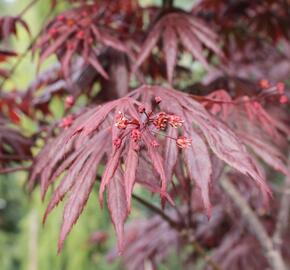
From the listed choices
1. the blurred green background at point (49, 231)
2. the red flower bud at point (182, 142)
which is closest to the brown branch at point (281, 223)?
the red flower bud at point (182, 142)

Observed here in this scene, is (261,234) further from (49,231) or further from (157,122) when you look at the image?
(49,231)

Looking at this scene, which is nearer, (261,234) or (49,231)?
(261,234)

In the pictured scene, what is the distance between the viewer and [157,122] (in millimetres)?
600

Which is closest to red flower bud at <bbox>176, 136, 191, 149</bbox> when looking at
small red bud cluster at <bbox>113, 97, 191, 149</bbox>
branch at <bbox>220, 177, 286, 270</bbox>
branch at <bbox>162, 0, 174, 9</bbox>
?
small red bud cluster at <bbox>113, 97, 191, 149</bbox>

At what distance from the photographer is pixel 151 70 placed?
3.89 ft

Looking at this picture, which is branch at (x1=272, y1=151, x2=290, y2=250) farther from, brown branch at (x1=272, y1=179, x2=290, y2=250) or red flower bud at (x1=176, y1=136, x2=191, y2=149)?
red flower bud at (x1=176, y1=136, x2=191, y2=149)

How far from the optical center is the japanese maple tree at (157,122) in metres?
0.64

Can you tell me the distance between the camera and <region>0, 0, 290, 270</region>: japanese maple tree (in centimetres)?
64

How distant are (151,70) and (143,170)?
21.2 inches

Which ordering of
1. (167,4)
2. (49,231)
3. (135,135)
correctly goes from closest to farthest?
1. (135,135)
2. (167,4)
3. (49,231)

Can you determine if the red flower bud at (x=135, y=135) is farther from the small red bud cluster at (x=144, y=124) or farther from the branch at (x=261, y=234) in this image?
the branch at (x=261, y=234)

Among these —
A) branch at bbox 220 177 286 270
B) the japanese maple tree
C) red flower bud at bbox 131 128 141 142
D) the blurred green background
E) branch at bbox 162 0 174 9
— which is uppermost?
red flower bud at bbox 131 128 141 142

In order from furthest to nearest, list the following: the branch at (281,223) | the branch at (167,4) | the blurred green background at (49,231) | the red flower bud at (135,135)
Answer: the blurred green background at (49,231), the branch at (281,223), the branch at (167,4), the red flower bud at (135,135)

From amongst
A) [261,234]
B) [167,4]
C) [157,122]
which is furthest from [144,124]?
[261,234]
